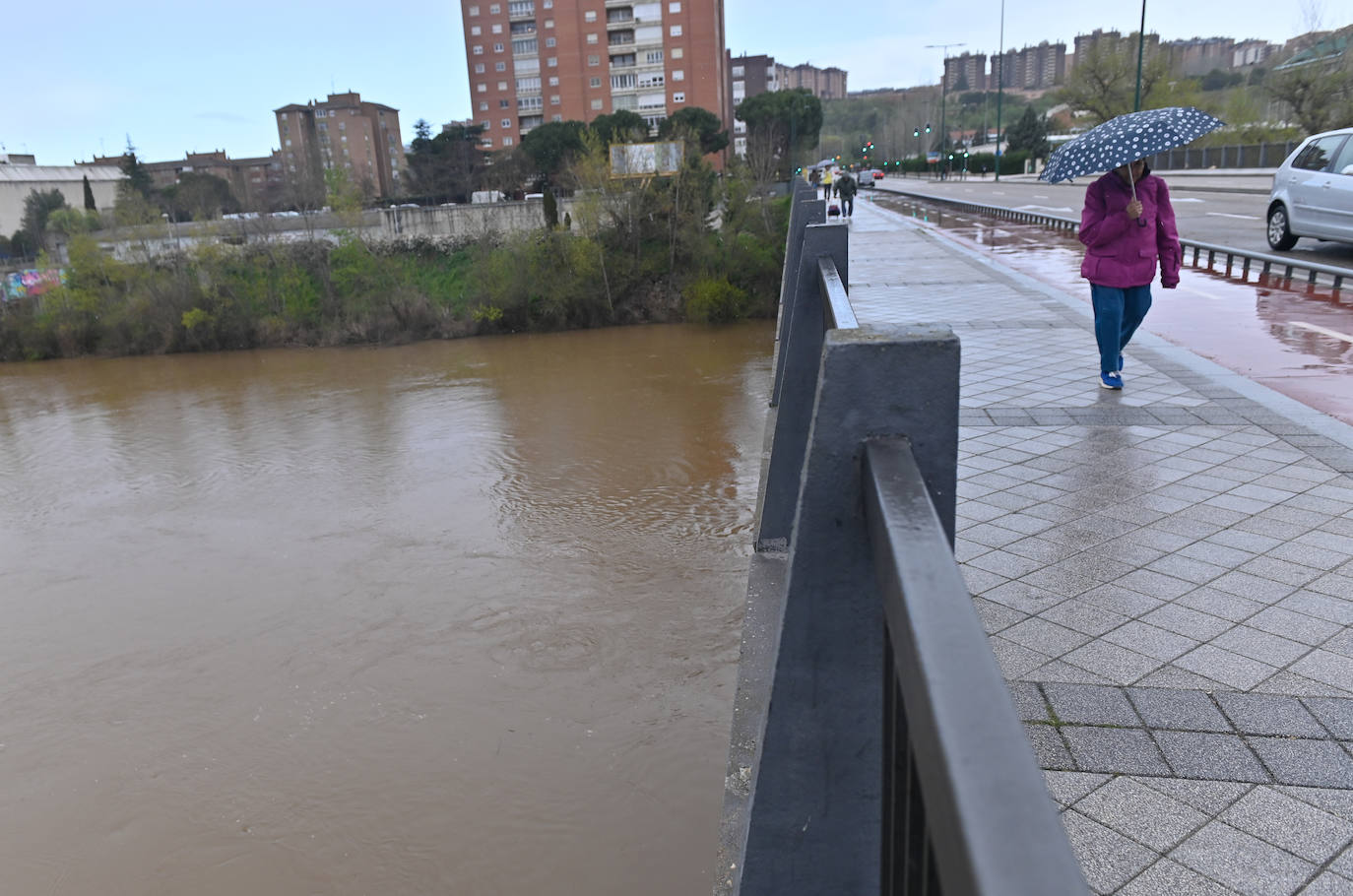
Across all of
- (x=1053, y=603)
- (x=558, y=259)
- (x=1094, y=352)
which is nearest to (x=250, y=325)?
(x=558, y=259)

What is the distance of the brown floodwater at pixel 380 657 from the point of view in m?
7.55

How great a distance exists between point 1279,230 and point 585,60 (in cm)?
6647

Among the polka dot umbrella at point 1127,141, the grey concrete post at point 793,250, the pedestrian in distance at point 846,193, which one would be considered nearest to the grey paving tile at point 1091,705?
the grey concrete post at point 793,250

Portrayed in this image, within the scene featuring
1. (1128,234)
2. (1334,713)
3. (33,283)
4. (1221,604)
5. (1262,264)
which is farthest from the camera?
(33,283)

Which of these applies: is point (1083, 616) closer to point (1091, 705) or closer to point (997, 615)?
point (997, 615)

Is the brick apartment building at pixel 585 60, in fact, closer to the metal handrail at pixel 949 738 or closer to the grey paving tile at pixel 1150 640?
the grey paving tile at pixel 1150 640

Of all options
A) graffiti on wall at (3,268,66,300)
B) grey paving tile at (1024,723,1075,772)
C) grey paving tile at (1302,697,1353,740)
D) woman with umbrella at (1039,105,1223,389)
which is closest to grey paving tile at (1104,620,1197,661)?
grey paving tile at (1302,697,1353,740)

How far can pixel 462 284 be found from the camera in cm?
4212

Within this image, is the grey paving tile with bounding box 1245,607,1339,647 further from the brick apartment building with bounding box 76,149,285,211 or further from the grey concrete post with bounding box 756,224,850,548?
the brick apartment building with bounding box 76,149,285,211

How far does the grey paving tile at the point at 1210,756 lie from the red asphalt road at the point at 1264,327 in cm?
408

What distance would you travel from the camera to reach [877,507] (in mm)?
1027

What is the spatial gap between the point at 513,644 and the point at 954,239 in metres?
14.3

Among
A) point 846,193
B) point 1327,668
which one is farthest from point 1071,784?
point 846,193

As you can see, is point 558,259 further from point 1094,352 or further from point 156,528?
point 1094,352
